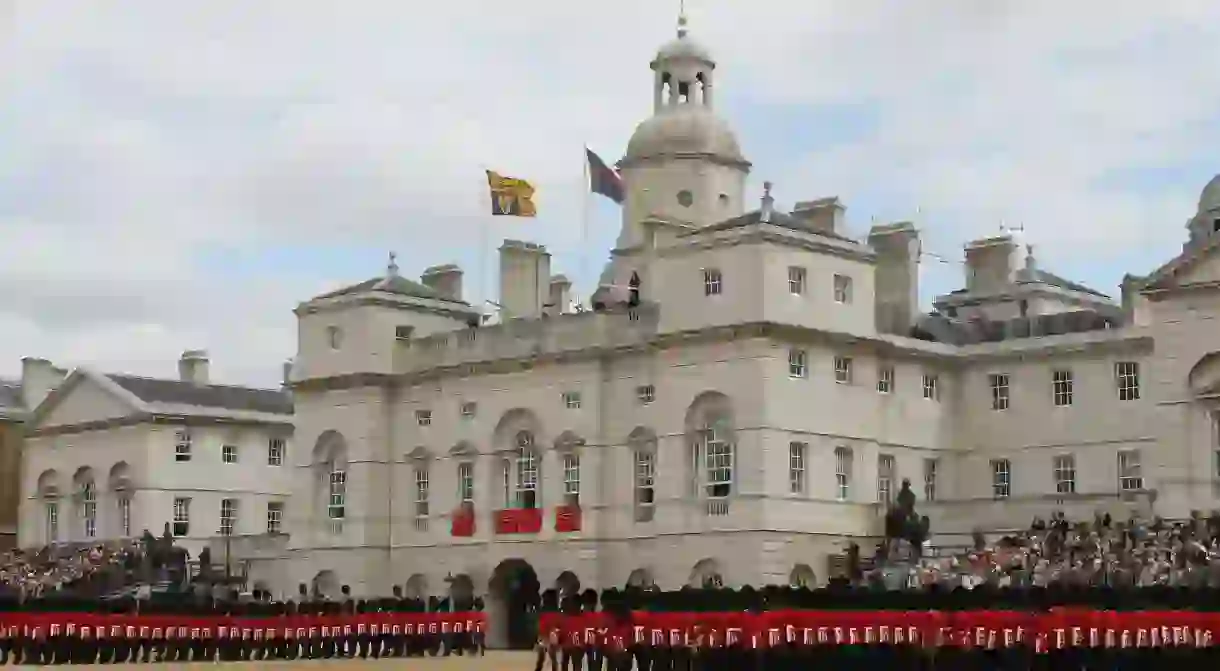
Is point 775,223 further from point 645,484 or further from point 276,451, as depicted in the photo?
point 276,451

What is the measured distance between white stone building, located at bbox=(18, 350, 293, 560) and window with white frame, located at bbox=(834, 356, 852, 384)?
2665 cm

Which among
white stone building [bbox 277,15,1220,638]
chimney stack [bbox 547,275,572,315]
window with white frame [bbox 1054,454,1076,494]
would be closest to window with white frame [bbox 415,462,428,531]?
white stone building [bbox 277,15,1220,638]

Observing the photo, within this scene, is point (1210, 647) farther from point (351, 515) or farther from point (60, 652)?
point (351, 515)

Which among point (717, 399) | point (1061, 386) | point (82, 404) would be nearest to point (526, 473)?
point (717, 399)

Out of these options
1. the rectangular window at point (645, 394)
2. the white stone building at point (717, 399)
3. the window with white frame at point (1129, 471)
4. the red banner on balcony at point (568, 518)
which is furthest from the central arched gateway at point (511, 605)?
the window with white frame at point (1129, 471)

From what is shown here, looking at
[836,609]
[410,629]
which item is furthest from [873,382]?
[836,609]

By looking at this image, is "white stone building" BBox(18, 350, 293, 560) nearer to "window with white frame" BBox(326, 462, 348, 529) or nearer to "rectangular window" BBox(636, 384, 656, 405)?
"window with white frame" BBox(326, 462, 348, 529)

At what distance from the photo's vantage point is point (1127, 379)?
193 ft

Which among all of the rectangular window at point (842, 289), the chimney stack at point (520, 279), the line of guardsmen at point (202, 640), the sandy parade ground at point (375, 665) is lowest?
the sandy parade ground at point (375, 665)

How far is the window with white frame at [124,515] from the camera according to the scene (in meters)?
77.1

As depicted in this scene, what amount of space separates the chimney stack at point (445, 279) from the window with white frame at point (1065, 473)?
2125cm

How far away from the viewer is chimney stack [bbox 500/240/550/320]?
69062mm

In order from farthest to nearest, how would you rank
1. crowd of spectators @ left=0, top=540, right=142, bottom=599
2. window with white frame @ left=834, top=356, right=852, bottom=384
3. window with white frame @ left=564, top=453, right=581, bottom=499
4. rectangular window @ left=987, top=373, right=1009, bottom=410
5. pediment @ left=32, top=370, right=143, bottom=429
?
pediment @ left=32, top=370, right=143, bottom=429 → crowd of spectators @ left=0, top=540, right=142, bottom=599 → rectangular window @ left=987, top=373, right=1009, bottom=410 → window with white frame @ left=564, top=453, right=581, bottom=499 → window with white frame @ left=834, top=356, right=852, bottom=384

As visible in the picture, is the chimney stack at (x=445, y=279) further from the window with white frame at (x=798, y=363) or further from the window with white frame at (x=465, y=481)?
the window with white frame at (x=798, y=363)
